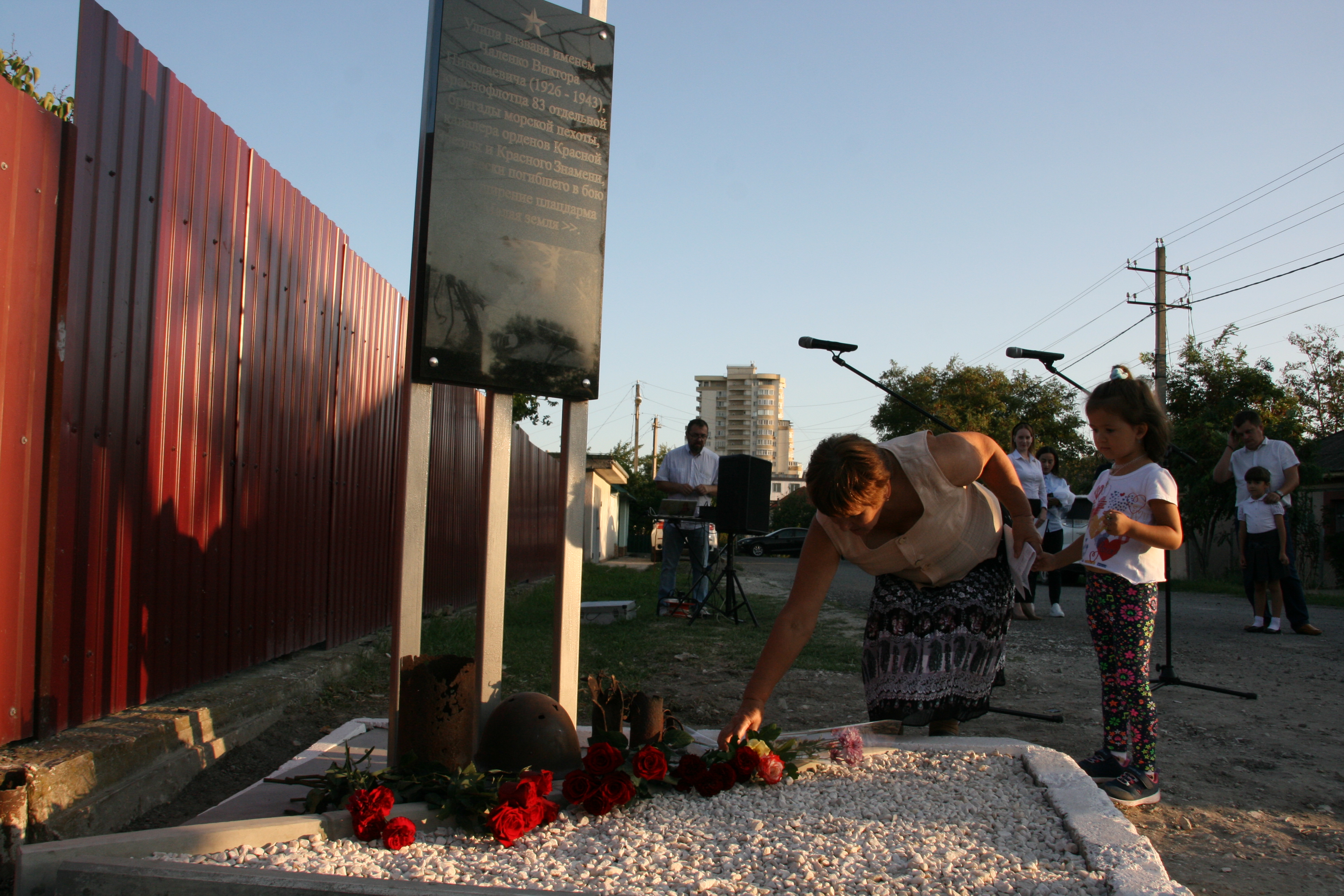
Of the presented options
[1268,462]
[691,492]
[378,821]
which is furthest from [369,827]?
[1268,462]

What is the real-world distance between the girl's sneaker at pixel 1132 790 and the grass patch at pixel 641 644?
2.13 meters

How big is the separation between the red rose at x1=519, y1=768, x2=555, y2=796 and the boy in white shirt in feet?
21.3

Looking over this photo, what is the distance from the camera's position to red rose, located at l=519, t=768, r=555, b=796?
2.21 m

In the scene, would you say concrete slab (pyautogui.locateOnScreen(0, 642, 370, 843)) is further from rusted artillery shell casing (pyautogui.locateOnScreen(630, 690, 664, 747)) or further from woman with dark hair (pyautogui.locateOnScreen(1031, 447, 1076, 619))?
woman with dark hair (pyautogui.locateOnScreen(1031, 447, 1076, 619))

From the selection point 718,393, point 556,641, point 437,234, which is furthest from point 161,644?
point 718,393

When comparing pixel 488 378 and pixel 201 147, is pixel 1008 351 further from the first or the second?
pixel 201 147

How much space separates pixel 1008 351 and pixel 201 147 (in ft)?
12.8

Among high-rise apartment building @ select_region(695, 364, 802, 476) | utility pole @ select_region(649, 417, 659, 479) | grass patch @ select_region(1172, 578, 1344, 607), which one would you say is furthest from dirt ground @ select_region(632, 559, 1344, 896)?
high-rise apartment building @ select_region(695, 364, 802, 476)

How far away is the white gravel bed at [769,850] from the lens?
1.85m

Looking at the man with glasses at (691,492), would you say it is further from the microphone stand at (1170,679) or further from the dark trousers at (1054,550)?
the microphone stand at (1170,679)

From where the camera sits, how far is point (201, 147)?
3197 millimetres

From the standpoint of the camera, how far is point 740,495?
7.61m

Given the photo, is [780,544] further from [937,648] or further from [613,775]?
[613,775]

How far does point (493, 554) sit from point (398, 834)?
36.9 inches
